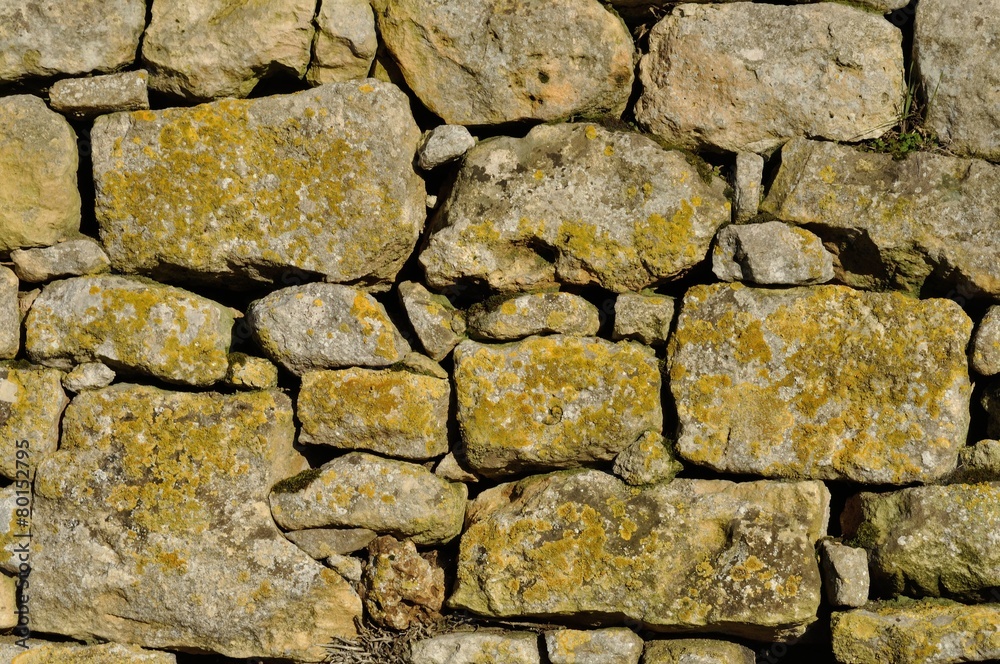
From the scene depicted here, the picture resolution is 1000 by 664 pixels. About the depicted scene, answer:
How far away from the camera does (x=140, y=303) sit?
12.0 feet

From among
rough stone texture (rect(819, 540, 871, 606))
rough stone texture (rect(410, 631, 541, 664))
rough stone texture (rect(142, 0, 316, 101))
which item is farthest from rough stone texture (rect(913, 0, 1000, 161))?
rough stone texture (rect(410, 631, 541, 664))

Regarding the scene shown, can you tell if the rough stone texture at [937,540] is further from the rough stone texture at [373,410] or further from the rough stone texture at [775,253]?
the rough stone texture at [373,410]

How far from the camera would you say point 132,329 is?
12.0 feet

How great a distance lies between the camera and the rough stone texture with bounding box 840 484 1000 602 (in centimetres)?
328

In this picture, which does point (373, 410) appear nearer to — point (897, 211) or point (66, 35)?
point (66, 35)

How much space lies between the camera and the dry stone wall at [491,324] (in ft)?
11.2

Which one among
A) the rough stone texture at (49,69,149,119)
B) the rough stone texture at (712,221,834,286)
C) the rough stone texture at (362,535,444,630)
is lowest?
the rough stone texture at (362,535,444,630)

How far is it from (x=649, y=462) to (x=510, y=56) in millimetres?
1605

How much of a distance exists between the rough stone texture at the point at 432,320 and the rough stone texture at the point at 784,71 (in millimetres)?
1168

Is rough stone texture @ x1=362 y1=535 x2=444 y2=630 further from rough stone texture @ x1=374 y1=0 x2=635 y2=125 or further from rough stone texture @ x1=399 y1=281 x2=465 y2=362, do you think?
rough stone texture @ x1=374 y1=0 x2=635 y2=125

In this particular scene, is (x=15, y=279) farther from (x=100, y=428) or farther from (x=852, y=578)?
(x=852, y=578)

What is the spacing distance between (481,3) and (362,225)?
0.95 m

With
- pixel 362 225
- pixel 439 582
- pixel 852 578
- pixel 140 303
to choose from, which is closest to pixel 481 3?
pixel 362 225

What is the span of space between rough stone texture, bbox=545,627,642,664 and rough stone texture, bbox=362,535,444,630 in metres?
0.48
